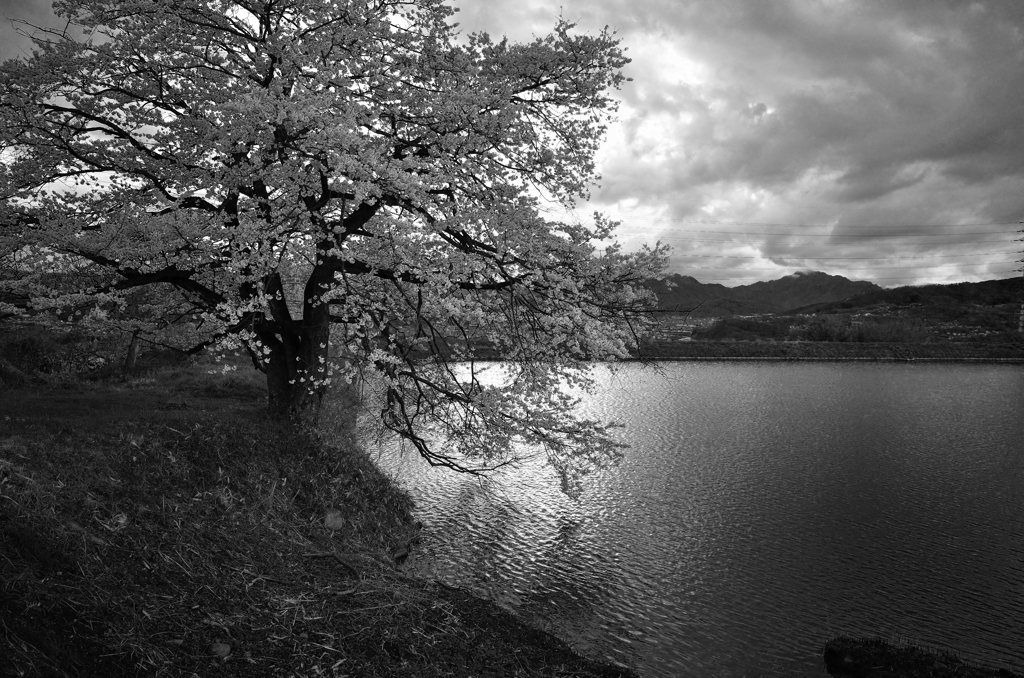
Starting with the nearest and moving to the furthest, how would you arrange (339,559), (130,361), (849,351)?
(339,559) → (130,361) → (849,351)

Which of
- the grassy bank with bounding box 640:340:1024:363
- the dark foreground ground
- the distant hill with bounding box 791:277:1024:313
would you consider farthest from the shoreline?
the distant hill with bounding box 791:277:1024:313

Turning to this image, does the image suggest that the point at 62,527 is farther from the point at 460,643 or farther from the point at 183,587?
the point at 460,643

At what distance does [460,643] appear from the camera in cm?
870

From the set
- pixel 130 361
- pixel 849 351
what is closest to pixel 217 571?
pixel 130 361

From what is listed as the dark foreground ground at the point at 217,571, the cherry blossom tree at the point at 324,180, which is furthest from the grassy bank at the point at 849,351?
the dark foreground ground at the point at 217,571

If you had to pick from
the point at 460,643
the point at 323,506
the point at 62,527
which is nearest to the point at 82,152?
the point at 62,527

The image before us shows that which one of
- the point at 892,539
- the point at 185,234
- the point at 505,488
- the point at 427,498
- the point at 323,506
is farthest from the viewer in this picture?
the point at 505,488

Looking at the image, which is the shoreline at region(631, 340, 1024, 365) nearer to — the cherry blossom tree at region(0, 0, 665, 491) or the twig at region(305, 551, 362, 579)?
the cherry blossom tree at region(0, 0, 665, 491)

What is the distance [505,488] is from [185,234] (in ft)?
40.5

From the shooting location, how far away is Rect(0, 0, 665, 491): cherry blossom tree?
1088 cm

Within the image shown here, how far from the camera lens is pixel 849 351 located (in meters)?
77.0

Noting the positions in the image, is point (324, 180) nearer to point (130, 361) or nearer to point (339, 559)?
point (339, 559)

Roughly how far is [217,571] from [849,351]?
83747 mm

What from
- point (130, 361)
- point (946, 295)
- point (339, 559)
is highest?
point (946, 295)
